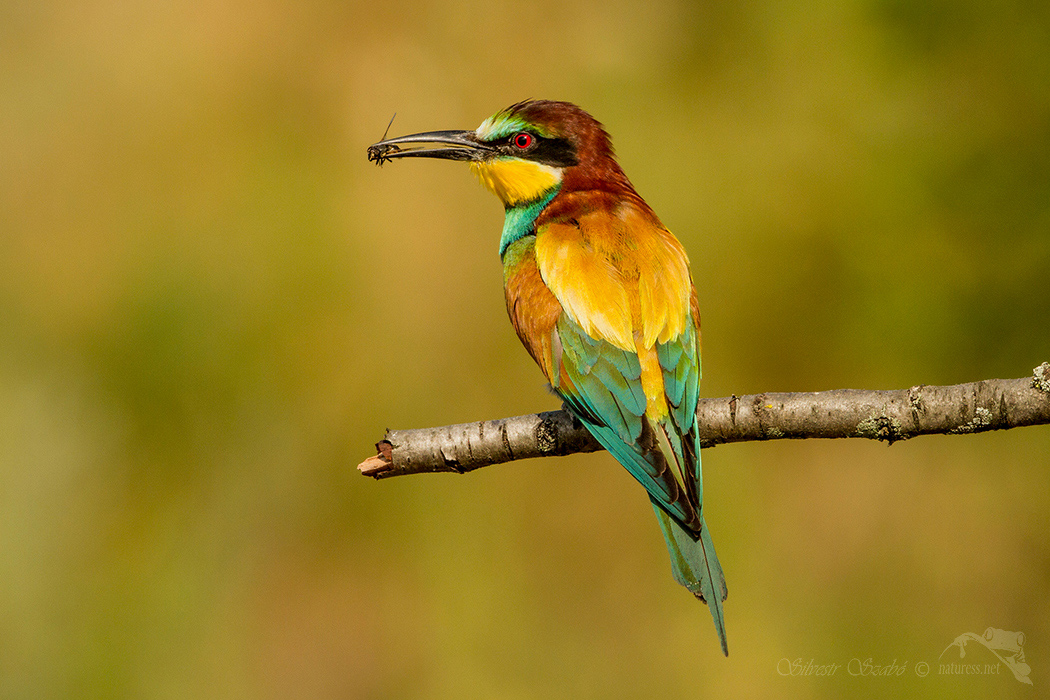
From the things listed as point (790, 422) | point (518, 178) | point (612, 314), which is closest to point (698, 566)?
point (790, 422)

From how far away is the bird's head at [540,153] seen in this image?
7.52 feet

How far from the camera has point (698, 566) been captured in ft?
5.31

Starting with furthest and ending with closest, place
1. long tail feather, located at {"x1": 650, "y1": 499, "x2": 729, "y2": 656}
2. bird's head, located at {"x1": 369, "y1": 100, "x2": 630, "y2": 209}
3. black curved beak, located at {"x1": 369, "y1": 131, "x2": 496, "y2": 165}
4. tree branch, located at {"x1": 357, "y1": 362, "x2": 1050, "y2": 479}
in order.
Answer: black curved beak, located at {"x1": 369, "y1": 131, "x2": 496, "y2": 165}, bird's head, located at {"x1": 369, "y1": 100, "x2": 630, "y2": 209}, long tail feather, located at {"x1": 650, "y1": 499, "x2": 729, "y2": 656}, tree branch, located at {"x1": 357, "y1": 362, "x2": 1050, "y2": 479}

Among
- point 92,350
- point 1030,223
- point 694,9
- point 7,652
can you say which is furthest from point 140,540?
point 1030,223

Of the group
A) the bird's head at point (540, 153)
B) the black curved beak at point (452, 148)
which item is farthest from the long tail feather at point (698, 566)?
the black curved beak at point (452, 148)

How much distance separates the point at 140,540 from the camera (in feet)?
10.0

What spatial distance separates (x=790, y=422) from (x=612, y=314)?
46cm

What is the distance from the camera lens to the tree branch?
54.6 inches

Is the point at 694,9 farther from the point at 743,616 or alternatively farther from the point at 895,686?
A: the point at 895,686

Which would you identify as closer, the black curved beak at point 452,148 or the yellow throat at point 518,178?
the yellow throat at point 518,178

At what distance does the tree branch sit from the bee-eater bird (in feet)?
0.28

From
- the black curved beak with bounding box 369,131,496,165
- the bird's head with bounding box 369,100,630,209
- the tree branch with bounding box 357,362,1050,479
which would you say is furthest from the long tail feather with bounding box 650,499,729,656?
the black curved beak with bounding box 369,131,496,165

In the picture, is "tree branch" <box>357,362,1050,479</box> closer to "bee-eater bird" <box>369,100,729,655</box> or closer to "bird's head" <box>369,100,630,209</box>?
"bee-eater bird" <box>369,100,729,655</box>

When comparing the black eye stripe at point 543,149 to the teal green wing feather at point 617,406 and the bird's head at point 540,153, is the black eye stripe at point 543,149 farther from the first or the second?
the teal green wing feather at point 617,406
